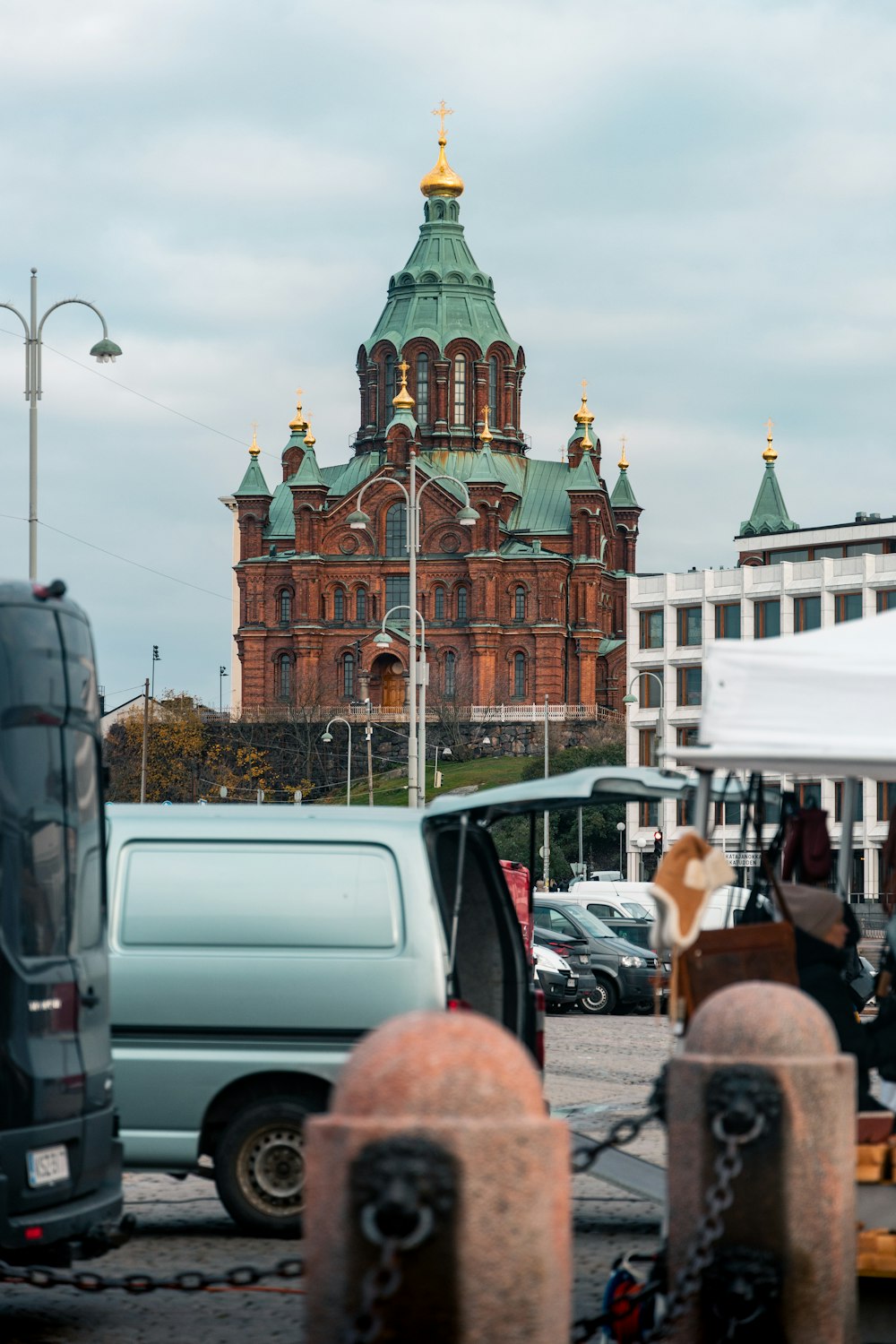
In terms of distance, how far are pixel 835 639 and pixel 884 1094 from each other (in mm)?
2034

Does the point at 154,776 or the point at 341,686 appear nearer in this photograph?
the point at 154,776

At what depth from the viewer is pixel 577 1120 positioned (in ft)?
36.7

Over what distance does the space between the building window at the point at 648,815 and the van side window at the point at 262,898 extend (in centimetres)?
7051

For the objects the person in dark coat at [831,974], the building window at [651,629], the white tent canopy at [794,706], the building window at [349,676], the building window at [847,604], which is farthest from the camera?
the building window at [349,676]

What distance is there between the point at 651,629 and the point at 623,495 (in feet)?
140

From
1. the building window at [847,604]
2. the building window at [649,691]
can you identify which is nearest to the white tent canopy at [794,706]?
the building window at [847,604]

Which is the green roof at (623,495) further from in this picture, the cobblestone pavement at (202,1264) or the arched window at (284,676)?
the cobblestone pavement at (202,1264)

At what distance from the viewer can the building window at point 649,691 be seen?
8456 cm

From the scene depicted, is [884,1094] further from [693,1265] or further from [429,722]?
[429,722]

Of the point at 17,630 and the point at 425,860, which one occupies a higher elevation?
the point at 17,630

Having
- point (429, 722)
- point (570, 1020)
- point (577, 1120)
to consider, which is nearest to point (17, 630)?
point (577, 1120)

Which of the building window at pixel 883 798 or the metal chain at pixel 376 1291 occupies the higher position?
the metal chain at pixel 376 1291

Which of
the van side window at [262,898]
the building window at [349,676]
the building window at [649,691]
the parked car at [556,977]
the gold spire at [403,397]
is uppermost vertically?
the gold spire at [403,397]

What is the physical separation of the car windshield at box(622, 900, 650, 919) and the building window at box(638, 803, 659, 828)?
42.0 m
